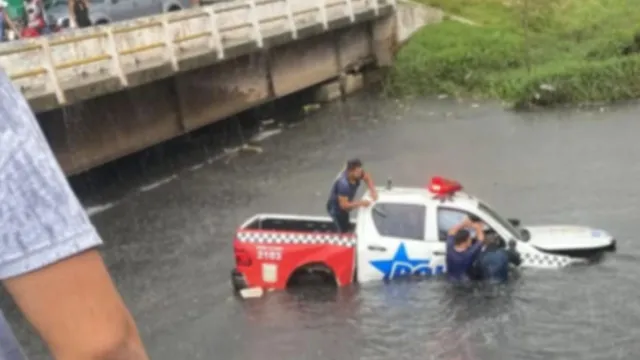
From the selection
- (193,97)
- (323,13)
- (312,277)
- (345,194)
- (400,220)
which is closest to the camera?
(400,220)

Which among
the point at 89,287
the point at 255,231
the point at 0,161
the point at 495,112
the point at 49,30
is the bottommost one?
the point at 495,112

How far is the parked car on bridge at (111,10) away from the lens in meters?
26.8

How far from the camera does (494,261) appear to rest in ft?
44.9

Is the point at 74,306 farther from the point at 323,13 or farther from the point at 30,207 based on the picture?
the point at 323,13

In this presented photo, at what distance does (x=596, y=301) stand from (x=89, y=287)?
12.2 meters

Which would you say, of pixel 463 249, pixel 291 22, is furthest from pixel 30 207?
pixel 291 22

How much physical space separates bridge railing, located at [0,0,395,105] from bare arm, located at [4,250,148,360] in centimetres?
1367

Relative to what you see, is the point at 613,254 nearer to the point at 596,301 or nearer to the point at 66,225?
the point at 596,301

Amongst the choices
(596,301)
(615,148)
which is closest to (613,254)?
(596,301)

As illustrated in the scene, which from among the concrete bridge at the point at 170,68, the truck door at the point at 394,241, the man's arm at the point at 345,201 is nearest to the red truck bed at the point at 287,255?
the truck door at the point at 394,241

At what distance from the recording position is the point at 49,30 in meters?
24.8

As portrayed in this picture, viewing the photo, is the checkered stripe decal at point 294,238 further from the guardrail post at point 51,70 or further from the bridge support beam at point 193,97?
the bridge support beam at point 193,97

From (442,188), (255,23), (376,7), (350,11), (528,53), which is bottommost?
(528,53)

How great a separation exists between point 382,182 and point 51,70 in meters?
6.79
